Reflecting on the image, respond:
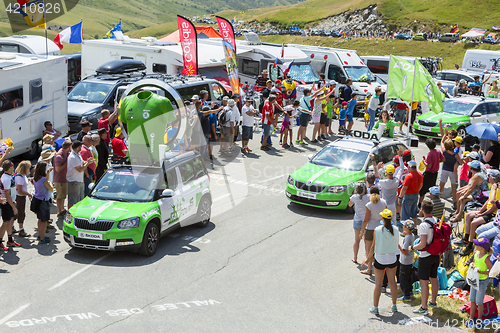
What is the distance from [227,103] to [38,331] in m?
11.5

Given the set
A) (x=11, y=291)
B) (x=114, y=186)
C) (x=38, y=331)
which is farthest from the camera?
(x=114, y=186)

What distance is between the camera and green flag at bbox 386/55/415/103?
1586cm

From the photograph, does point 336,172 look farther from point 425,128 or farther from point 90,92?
point 90,92

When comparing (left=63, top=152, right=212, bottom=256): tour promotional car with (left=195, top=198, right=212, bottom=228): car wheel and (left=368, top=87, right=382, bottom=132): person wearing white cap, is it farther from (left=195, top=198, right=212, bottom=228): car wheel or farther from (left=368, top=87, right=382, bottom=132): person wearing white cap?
(left=368, top=87, right=382, bottom=132): person wearing white cap

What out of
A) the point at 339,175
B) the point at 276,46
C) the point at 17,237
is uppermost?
the point at 276,46

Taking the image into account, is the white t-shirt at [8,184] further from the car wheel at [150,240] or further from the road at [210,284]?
the car wheel at [150,240]

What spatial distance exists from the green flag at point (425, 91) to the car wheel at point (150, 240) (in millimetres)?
9839

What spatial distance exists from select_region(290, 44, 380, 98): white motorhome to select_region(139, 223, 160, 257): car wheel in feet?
58.3

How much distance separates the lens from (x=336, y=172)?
501 inches

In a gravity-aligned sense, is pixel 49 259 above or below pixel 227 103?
below

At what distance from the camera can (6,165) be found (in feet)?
31.1

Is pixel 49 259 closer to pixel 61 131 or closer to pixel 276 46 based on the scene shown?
pixel 61 131

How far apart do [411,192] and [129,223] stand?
20.4 ft

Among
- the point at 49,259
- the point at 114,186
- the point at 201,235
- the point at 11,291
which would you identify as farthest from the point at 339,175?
the point at 11,291
